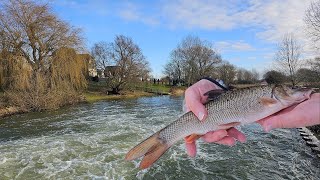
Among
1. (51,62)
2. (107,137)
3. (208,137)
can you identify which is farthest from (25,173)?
(51,62)

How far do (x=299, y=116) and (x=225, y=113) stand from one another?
1.70ft

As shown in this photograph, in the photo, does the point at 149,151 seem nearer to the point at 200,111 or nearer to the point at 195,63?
the point at 200,111

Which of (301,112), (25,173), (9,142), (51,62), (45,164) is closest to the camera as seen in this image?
(301,112)

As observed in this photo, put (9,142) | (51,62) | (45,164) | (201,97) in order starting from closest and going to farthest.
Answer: (201,97) < (45,164) < (9,142) < (51,62)

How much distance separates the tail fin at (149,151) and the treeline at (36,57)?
1068 inches

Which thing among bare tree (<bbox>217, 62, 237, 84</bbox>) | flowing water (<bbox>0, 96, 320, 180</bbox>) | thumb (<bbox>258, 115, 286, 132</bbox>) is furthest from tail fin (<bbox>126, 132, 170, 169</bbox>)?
bare tree (<bbox>217, 62, 237, 84</bbox>)

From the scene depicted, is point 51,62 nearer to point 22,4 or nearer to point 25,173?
point 22,4

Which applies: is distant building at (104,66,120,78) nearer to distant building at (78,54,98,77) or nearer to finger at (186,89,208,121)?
distant building at (78,54,98,77)

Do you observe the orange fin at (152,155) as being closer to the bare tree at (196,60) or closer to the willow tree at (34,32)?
the willow tree at (34,32)

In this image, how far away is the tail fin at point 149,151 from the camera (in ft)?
7.22

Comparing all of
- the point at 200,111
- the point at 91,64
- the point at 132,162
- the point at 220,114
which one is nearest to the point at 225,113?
the point at 220,114

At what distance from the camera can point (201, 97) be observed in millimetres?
2584

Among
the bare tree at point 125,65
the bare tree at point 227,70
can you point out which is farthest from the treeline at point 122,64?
the bare tree at point 227,70

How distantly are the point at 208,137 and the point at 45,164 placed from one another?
9.45 m
